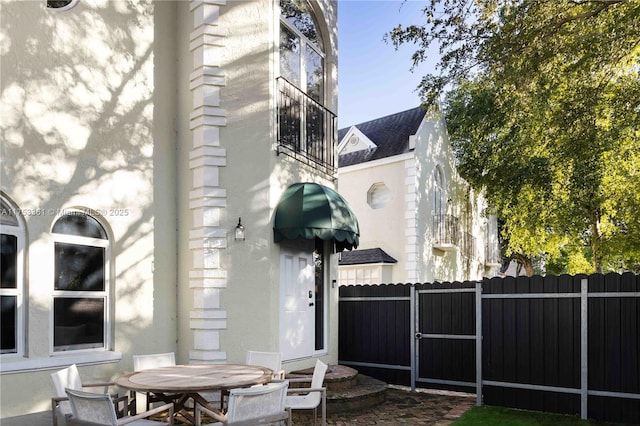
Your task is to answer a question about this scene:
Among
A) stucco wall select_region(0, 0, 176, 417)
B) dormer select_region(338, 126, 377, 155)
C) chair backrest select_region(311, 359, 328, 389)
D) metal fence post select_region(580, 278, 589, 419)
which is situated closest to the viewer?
stucco wall select_region(0, 0, 176, 417)

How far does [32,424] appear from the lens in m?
6.35

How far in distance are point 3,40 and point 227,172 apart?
11.9 ft

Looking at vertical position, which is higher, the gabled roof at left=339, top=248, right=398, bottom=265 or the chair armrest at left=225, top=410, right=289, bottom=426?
the gabled roof at left=339, top=248, right=398, bottom=265

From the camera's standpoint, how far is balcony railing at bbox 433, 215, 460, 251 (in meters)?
18.8

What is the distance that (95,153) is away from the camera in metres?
7.46

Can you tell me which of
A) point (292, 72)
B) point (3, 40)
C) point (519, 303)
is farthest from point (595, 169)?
point (3, 40)

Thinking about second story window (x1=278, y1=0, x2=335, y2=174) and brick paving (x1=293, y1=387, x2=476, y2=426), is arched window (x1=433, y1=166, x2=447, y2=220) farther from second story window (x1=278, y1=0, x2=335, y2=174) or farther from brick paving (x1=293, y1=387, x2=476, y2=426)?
brick paving (x1=293, y1=387, x2=476, y2=426)

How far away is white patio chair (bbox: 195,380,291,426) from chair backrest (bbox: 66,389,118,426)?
104cm

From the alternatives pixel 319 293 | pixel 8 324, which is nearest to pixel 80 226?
pixel 8 324

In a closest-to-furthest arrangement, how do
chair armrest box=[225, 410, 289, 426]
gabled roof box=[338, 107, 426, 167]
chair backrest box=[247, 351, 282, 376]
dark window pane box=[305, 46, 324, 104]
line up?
chair armrest box=[225, 410, 289, 426]
chair backrest box=[247, 351, 282, 376]
dark window pane box=[305, 46, 324, 104]
gabled roof box=[338, 107, 426, 167]

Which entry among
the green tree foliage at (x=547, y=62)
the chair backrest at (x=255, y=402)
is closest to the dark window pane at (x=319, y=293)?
the green tree foliage at (x=547, y=62)

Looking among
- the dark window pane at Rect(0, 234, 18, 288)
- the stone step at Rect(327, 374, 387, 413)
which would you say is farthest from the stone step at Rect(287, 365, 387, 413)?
the dark window pane at Rect(0, 234, 18, 288)

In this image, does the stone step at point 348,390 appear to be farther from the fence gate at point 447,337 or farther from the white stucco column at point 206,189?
the white stucco column at point 206,189

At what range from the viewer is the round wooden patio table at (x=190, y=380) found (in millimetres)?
5422
